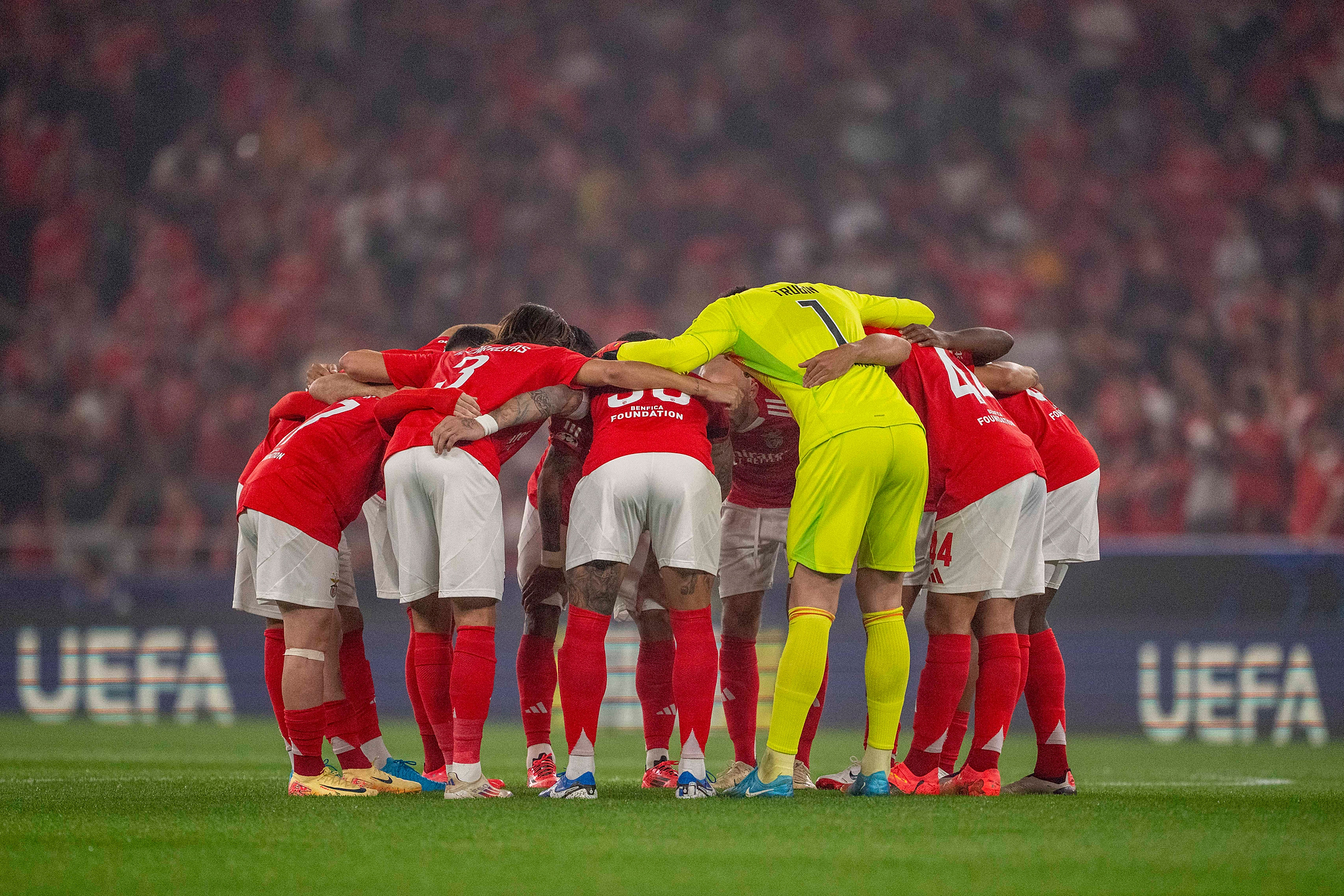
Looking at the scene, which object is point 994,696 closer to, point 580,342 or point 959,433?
point 959,433

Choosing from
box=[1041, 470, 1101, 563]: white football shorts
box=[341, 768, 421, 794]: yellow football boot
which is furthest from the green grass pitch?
box=[1041, 470, 1101, 563]: white football shorts

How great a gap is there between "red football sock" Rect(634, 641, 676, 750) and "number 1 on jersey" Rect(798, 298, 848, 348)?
170 cm

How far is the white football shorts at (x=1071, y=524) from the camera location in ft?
19.9

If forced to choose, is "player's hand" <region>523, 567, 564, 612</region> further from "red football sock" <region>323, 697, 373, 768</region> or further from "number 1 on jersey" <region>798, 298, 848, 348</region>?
"number 1 on jersey" <region>798, 298, 848, 348</region>

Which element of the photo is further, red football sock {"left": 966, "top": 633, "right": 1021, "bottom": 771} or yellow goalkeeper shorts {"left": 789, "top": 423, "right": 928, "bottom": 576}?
red football sock {"left": 966, "top": 633, "right": 1021, "bottom": 771}

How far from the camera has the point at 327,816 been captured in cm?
457

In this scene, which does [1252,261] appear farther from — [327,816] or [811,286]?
[327,816]

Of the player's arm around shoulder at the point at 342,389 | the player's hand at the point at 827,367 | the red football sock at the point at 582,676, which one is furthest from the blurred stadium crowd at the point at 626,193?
the player's hand at the point at 827,367

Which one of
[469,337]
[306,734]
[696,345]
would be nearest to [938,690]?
[696,345]

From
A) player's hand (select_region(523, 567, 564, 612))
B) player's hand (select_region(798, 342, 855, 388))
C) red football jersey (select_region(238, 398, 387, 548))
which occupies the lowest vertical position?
player's hand (select_region(523, 567, 564, 612))

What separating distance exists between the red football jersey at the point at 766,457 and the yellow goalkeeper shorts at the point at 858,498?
783 mm

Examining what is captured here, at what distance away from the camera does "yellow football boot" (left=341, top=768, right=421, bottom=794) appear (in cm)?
565

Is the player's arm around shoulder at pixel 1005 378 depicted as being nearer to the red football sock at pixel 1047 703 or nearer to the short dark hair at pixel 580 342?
the red football sock at pixel 1047 703

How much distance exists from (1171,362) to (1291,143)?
11.7 ft
